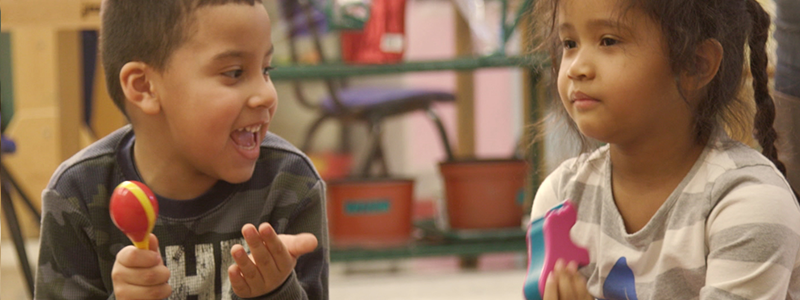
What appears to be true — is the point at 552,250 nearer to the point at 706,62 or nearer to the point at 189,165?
the point at 706,62

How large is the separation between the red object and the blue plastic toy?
1.37 metres

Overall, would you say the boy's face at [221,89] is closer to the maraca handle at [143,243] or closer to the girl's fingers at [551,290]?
the maraca handle at [143,243]

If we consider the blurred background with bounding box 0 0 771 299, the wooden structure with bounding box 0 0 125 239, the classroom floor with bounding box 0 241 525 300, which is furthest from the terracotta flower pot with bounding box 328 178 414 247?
the wooden structure with bounding box 0 0 125 239

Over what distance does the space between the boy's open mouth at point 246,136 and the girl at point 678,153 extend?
39cm

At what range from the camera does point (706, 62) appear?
1.01 metres

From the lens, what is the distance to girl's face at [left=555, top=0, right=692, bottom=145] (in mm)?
986

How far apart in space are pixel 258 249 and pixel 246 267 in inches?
1.3

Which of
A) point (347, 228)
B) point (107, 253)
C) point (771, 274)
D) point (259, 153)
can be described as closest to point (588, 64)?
point (771, 274)

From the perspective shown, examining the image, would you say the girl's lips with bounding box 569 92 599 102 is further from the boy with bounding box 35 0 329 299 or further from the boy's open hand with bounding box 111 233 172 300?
the boy's open hand with bounding box 111 233 172 300

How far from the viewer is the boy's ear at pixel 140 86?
1.06 metres

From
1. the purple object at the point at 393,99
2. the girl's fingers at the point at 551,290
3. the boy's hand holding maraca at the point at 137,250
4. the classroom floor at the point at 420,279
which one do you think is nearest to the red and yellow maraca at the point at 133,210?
the boy's hand holding maraca at the point at 137,250

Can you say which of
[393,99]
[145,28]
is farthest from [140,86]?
[393,99]

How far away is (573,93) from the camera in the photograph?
1020 millimetres

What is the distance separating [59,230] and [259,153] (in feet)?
0.89
